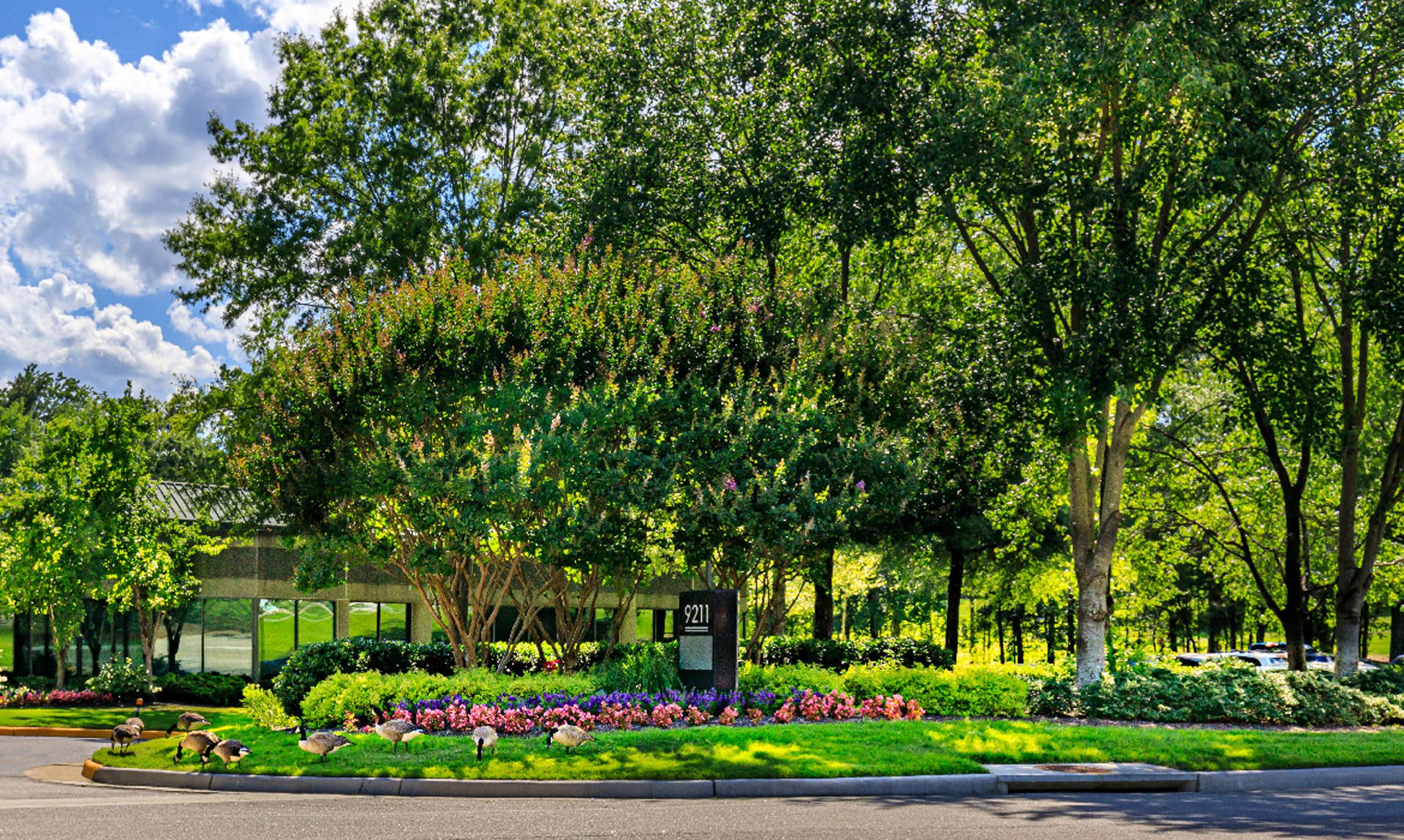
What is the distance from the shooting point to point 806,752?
46.1 ft

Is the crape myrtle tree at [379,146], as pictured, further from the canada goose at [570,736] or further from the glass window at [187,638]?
the canada goose at [570,736]

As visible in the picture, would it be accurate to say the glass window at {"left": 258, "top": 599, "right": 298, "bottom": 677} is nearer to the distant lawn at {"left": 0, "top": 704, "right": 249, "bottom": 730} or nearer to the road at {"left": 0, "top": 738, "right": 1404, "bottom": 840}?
the distant lawn at {"left": 0, "top": 704, "right": 249, "bottom": 730}

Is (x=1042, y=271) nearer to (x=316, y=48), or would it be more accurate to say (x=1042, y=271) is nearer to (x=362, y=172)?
(x=362, y=172)

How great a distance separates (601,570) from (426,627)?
15.1 meters

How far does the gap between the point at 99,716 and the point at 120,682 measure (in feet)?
13.1

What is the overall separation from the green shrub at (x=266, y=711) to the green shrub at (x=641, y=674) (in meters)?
4.54

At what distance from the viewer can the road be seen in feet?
32.9

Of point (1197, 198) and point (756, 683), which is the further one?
point (1197, 198)

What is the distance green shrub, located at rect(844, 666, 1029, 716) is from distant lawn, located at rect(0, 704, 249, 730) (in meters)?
10.5

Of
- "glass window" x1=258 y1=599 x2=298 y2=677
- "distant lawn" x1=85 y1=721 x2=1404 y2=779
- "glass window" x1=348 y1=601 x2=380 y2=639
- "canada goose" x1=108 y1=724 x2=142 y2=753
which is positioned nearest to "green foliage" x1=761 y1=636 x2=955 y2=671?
"distant lawn" x1=85 y1=721 x2=1404 y2=779

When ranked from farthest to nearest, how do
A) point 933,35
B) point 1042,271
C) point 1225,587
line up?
point 1225,587, point 933,35, point 1042,271

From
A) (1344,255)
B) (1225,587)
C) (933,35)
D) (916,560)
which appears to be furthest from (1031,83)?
(1225,587)

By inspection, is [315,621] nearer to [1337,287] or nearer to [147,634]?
[147,634]

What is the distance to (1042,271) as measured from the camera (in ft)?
69.9
